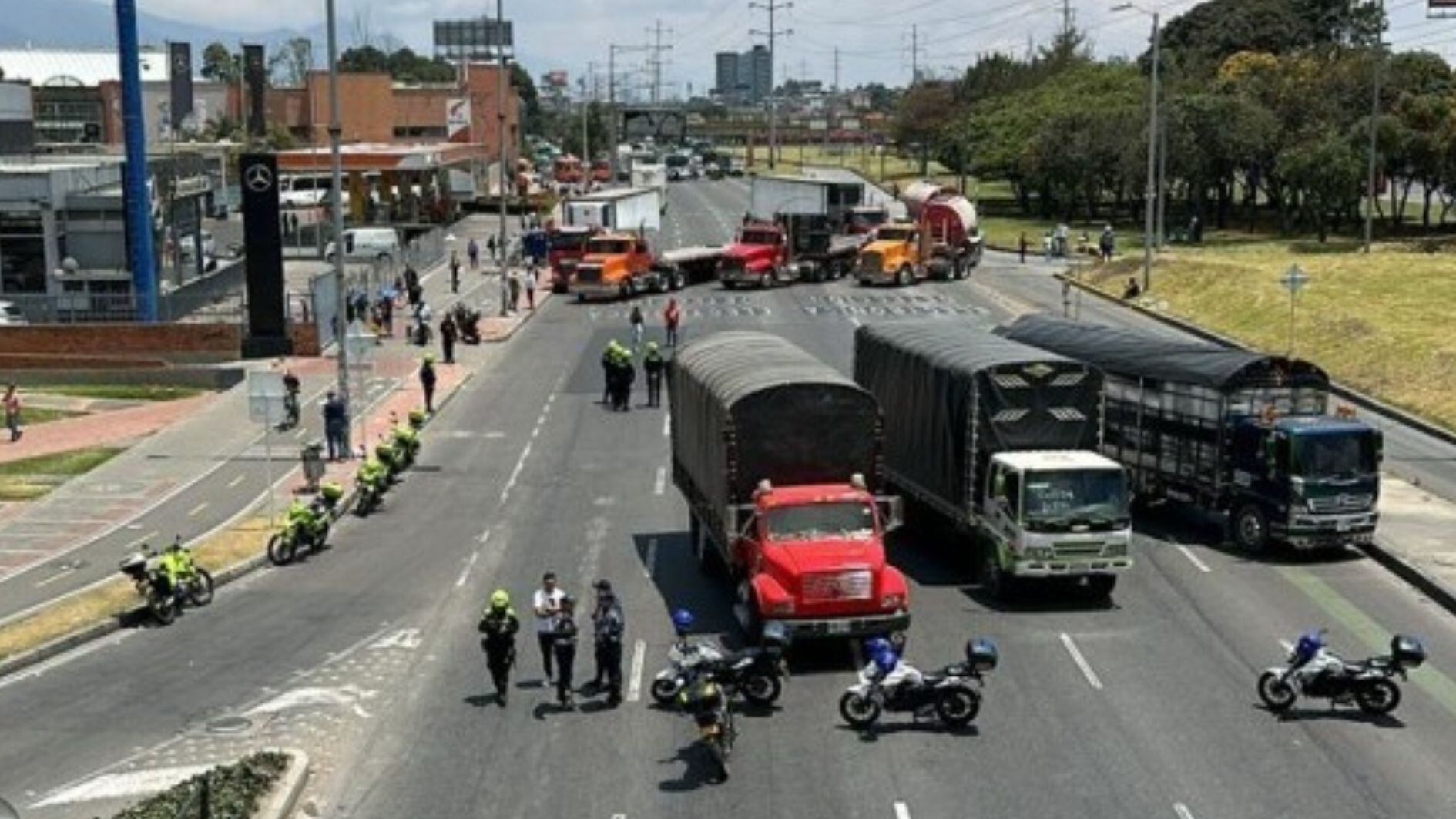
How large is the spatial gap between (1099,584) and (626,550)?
320 inches

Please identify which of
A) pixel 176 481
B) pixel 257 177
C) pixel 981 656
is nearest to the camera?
pixel 981 656

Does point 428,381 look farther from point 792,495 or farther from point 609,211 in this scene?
point 609,211

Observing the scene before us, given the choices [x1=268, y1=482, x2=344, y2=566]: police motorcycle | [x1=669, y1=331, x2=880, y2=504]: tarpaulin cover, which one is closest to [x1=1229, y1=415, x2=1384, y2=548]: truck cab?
[x1=669, y1=331, x2=880, y2=504]: tarpaulin cover

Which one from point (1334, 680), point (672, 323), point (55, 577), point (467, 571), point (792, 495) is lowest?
point (55, 577)

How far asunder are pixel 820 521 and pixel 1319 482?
30.8 ft

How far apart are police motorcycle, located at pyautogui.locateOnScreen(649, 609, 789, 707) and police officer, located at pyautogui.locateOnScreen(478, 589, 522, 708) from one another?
1806 millimetres

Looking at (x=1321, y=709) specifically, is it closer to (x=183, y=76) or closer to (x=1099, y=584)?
(x=1099, y=584)

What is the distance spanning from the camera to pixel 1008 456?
25.7m

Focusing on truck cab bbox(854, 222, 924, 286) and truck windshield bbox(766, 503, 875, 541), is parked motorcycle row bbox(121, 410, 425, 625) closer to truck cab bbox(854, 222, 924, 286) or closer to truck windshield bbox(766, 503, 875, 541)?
truck windshield bbox(766, 503, 875, 541)

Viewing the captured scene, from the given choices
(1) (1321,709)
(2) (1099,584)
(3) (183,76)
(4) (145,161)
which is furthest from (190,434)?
(3) (183,76)

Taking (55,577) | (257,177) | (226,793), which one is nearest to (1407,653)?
(226,793)

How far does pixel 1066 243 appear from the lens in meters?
87.5

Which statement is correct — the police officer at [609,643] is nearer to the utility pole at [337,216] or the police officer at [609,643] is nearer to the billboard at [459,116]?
the utility pole at [337,216]

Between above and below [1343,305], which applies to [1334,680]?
below
